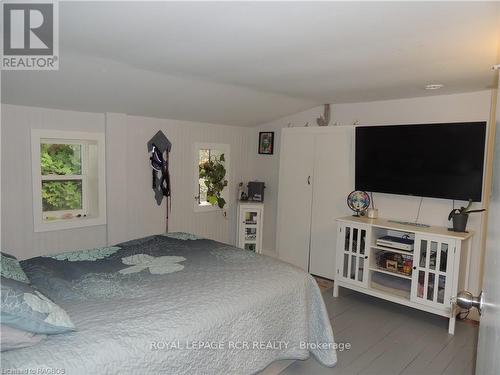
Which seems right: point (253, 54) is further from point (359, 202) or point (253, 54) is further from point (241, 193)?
point (241, 193)

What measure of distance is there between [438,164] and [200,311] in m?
2.62

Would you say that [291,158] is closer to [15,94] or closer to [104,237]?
[104,237]

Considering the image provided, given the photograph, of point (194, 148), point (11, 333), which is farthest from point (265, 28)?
point (194, 148)

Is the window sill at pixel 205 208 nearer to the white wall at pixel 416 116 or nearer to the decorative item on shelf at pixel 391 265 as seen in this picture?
the white wall at pixel 416 116

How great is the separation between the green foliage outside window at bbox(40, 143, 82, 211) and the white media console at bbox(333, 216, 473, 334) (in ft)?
8.97

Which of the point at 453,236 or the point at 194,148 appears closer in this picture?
the point at 453,236

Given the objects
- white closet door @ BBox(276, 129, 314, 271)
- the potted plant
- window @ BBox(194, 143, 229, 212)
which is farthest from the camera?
window @ BBox(194, 143, 229, 212)

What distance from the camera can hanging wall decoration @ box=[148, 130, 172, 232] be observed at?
396 cm

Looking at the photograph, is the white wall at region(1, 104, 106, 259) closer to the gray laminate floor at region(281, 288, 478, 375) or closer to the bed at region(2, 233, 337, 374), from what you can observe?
the bed at region(2, 233, 337, 374)

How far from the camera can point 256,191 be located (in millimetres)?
4828

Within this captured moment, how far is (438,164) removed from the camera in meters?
3.30

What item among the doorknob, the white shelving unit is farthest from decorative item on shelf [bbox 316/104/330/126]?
the doorknob

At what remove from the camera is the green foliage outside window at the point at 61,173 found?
3.30 meters

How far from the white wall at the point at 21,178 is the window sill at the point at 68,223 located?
0.16 ft
